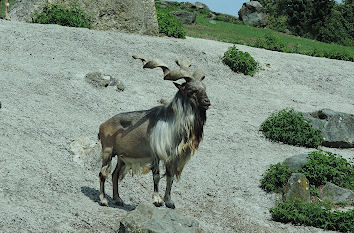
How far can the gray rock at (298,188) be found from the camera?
38.3ft

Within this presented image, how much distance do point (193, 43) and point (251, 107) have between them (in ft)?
18.6

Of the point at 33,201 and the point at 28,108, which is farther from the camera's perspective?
the point at 28,108

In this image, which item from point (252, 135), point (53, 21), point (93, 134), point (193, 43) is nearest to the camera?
point (93, 134)

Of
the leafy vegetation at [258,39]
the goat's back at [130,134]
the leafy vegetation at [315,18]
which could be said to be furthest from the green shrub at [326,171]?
the leafy vegetation at [315,18]

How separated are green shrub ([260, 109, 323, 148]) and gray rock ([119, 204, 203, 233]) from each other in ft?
25.6

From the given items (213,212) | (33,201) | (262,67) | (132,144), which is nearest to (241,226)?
(213,212)

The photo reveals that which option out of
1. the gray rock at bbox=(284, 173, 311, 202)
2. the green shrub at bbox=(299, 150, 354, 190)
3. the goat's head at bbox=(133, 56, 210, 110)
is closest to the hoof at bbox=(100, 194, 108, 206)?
the goat's head at bbox=(133, 56, 210, 110)

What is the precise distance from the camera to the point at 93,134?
13195mm

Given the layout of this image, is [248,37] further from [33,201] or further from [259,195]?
[33,201]

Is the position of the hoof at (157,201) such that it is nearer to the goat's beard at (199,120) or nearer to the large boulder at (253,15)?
the goat's beard at (199,120)

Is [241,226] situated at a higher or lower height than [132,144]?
lower

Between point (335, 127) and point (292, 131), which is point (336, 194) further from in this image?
point (335, 127)

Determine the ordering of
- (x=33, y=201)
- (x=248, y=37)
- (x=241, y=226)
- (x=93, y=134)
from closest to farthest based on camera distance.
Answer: (x=33, y=201) < (x=241, y=226) < (x=93, y=134) < (x=248, y=37)

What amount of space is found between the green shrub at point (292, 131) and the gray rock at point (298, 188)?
3.58m
